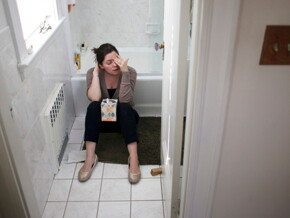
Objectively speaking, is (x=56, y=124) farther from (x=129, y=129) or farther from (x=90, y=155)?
(x=129, y=129)

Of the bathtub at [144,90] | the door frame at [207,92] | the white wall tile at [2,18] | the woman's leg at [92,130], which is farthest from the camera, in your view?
the bathtub at [144,90]

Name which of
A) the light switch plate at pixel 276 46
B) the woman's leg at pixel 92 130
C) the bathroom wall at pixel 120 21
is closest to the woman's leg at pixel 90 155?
the woman's leg at pixel 92 130

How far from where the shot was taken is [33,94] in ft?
5.41

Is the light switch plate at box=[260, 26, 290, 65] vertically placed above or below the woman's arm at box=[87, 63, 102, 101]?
above

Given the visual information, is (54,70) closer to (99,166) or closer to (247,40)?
(99,166)

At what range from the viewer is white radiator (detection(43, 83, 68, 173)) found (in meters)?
1.83

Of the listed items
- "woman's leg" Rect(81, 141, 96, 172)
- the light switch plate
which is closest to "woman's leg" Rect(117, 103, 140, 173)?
"woman's leg" Rect(81, 141, 96, 172)

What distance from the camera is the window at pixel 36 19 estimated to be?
1749mm

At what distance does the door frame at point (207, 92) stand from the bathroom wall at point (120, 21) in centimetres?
230

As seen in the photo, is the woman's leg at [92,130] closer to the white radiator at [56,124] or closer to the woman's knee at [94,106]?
the woman's knee at [94,106]

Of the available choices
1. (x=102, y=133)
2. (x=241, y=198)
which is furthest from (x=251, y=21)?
(x=102, y=133)

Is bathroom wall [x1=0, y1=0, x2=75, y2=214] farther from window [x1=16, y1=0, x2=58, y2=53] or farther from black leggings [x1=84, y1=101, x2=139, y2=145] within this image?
black leggings [x1=84, y1=101, x2=139, y2=145]

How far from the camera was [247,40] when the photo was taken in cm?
85

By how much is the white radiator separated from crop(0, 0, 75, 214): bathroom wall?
0.13ft
